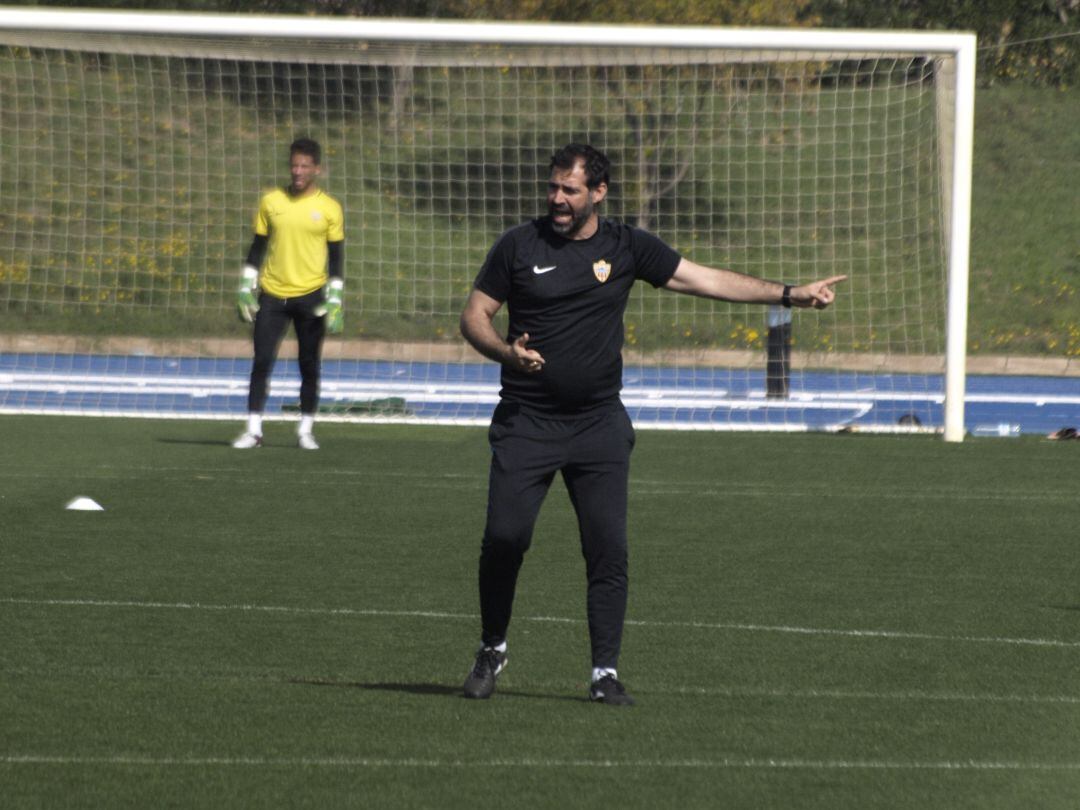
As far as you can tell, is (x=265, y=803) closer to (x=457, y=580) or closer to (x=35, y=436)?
(x=457, y=580)

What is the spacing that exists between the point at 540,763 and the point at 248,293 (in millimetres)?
9549

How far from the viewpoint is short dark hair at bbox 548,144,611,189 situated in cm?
620

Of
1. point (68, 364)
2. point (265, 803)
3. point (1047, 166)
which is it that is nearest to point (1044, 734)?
point (265, 803)

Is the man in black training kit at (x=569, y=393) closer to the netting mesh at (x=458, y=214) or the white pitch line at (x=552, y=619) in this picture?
the white pitch line at (x=552, y=619)

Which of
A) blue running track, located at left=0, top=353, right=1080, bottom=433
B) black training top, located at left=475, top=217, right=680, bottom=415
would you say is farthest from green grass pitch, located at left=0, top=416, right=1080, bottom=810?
blue running track, located at left=0, top=353, right=1080, bottom=433

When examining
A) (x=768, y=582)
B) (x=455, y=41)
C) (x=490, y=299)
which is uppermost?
(x=455, y=41)

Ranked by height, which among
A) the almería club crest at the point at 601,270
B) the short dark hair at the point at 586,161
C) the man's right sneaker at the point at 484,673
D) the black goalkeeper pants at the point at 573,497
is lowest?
the man's right sneaker at the point at 484,673

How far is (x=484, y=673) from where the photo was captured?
6.45 m

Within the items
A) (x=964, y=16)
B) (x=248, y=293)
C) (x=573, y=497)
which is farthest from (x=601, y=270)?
(x=964, y=16)

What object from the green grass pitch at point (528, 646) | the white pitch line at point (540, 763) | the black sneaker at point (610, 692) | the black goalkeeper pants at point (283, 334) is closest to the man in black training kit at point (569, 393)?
the black sneaker at point (610, 692)

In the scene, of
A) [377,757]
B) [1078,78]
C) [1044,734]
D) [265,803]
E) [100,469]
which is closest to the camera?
[265,803]

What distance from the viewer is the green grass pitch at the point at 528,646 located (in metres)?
5.42

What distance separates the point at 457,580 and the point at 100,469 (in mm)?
5015

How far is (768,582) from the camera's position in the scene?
909 centimetres
